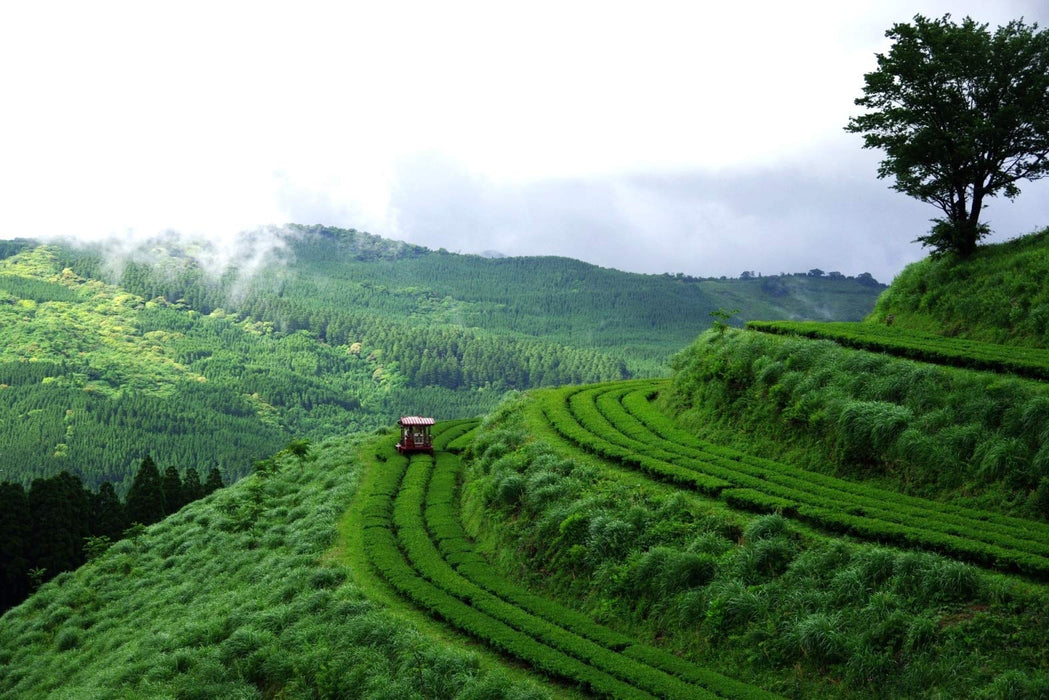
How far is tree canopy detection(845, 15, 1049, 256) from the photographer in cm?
3869

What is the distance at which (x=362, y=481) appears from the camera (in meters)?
45.0

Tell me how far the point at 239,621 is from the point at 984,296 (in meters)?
33.9

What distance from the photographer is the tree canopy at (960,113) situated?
38.7m

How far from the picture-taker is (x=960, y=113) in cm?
3966

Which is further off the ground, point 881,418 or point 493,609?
point 881,418

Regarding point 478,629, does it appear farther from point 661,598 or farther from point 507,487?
point 507,487

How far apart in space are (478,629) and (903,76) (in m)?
33.6

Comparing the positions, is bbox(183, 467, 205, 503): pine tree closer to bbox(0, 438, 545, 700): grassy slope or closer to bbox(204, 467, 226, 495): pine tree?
bbox(204, 467, 226, 495): pine tree

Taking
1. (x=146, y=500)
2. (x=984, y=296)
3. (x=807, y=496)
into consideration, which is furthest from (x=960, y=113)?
(x=146, y=500)

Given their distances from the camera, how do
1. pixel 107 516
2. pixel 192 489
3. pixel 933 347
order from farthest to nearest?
pixel 192 489
pixel 107 516
pixel 933 347

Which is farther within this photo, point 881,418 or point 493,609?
point 881,418

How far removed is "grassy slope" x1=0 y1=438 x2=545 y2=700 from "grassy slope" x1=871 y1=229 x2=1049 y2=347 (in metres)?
25.8

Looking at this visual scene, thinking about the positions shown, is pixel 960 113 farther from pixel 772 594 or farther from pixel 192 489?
pixel 192 489

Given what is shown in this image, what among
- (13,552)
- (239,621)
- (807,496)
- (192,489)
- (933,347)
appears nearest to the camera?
(807,496)
